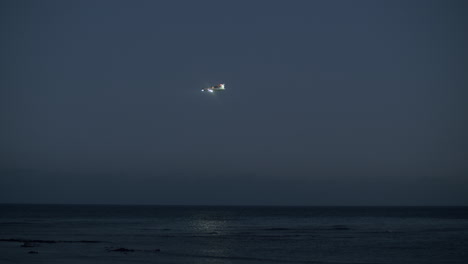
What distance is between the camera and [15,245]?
49562 millimetres

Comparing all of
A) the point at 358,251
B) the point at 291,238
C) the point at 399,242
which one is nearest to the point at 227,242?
the point at 291,238

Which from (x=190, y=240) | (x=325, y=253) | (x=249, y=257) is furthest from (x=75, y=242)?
(x=325, y=253)

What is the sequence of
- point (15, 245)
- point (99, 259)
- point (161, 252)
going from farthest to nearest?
point (15, 245)
point (161, 252)
point (99, 259)

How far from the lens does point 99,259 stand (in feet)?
132

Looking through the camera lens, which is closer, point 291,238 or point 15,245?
point 15,245

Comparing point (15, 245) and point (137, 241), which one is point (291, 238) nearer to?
point (137, 241)

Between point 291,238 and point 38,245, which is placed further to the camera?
point 291,238

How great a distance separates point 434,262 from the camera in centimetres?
4053

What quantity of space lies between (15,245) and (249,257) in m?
22.1

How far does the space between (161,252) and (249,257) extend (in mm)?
7747

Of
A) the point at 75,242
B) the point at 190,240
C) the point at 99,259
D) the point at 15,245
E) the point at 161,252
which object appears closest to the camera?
the point at 99,259

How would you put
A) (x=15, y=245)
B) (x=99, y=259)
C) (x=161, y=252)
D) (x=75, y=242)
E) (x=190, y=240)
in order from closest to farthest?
(x=99, y=259), (x=161, y=252), (x=15, y=245), (x=75, y=242), (x=190, y=240)

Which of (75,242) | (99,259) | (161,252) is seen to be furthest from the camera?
(75,242)

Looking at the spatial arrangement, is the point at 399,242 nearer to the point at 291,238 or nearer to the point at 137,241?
the point at 291,238
